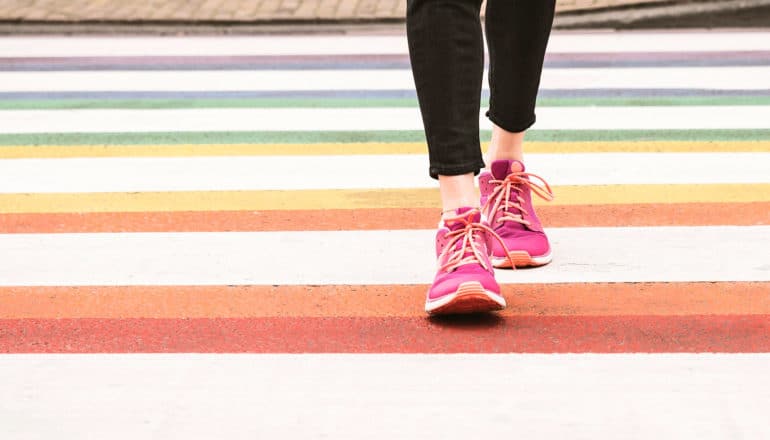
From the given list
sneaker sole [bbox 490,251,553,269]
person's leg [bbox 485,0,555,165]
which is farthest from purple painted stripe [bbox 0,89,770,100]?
sneaker sole [bbox 490,251,553,269]

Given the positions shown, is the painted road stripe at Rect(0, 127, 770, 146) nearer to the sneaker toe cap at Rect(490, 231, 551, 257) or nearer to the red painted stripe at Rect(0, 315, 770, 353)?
the sneaker toe cap at Rect(490, 231, 551, 257)

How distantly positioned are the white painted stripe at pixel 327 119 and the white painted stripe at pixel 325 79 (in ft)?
1.75

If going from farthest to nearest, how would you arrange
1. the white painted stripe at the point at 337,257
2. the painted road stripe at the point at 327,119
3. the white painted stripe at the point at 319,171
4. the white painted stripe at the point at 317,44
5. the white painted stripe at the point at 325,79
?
the white painted stripe at the point at 317,44
the white painted stripe at the point at 325,79
the painted road stripe at the point at 327,119
the white painted stripe at the point at 319,171
the white painted stripe at the point at 337,257

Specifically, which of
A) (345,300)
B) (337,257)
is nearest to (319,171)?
(337,257)

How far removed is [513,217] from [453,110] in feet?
1.56

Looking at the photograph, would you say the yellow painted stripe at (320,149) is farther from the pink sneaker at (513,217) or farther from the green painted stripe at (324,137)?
the pink sneaker at (513,217)

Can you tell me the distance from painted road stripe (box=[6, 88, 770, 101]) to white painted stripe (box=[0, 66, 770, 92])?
0.28 ft

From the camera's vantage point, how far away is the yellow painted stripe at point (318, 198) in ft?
12.8

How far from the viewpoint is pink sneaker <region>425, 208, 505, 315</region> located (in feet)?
8.96

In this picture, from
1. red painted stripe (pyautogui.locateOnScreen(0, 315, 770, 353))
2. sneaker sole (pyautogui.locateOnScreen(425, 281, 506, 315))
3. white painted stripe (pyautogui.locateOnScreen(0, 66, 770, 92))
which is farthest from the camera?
white painted stripe (pyautogui.locateOnScreen(0, 66, 770, 92))

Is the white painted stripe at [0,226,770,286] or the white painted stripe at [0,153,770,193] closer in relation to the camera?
→ the white painted stripe at [0,226,770,286]

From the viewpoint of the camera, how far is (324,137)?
16.4 ft
